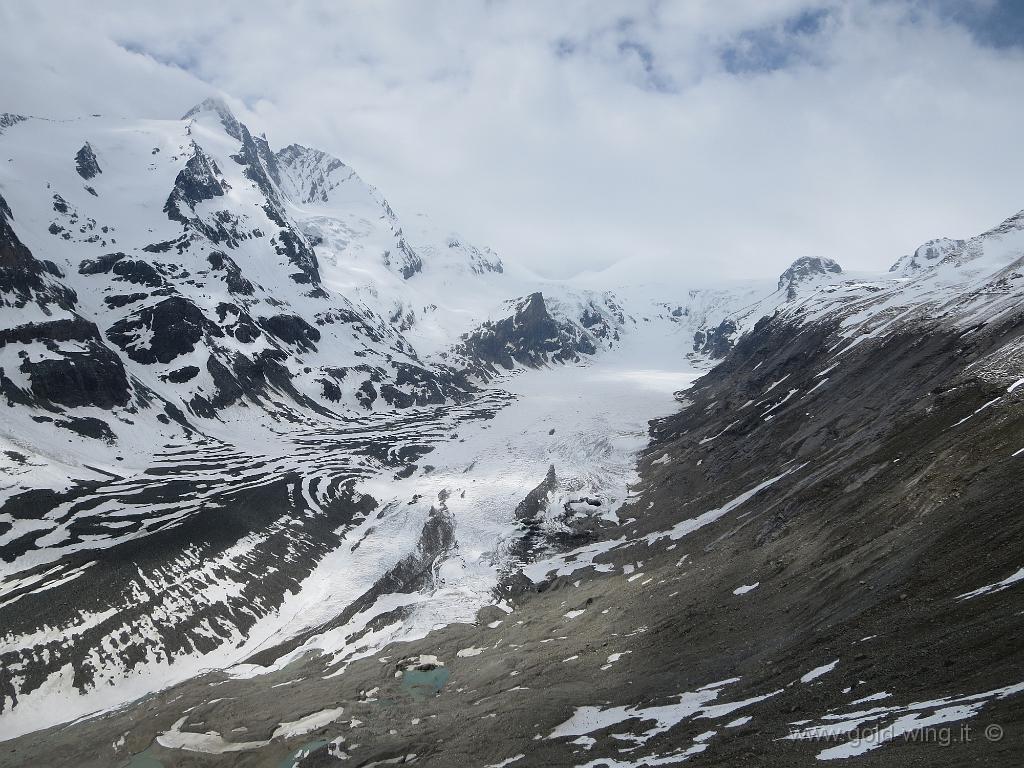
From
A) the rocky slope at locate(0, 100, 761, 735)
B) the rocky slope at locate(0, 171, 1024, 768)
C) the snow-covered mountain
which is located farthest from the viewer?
Answer: the rocky slope at locate(0, 100, 761, 735)

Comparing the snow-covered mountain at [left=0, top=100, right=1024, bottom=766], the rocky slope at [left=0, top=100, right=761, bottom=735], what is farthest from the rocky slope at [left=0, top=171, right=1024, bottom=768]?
the rocky slope at [left=0, top=100, right=761, bottom=735]

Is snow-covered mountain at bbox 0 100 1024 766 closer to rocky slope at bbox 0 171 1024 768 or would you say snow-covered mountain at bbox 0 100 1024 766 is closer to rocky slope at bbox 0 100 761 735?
rocky slope at bbox 0 171 1024 768

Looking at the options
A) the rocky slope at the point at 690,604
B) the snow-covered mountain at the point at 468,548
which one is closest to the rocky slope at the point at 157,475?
the snow-covered mountain at the point at 468,548

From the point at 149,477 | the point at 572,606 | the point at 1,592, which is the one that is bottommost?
the point at 572,606

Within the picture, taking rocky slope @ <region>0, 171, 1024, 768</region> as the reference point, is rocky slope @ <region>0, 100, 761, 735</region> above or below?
above

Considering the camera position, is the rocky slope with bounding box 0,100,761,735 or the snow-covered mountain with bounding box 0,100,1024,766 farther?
the rocky slope with bounding box 0,100,761,735

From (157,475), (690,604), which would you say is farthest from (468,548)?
(157,475)

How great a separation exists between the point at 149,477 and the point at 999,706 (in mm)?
125512

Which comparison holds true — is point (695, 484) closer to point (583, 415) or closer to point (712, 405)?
point (712, 405)

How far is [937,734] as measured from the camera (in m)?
20.8

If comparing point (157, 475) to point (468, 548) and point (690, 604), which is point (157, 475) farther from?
point (690, 604)

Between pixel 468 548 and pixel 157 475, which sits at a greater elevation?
pixel 157 475

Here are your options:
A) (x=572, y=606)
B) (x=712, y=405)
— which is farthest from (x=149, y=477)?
(x=712, y=405)

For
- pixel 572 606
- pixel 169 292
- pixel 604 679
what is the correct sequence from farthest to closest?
pixel 169 292
pixel 572 606
pixel 604 679
